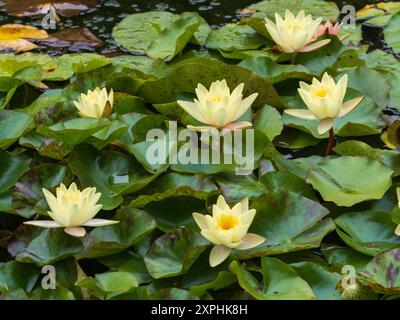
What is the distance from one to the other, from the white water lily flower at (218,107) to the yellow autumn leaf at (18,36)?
40.9 inches

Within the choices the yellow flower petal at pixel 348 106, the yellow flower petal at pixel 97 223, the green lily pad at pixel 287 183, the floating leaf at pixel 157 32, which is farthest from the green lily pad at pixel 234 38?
the yellow flower petal at pixel 97 223

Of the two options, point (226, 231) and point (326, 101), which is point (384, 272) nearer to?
point (226, 231)

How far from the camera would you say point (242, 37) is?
2684 mm

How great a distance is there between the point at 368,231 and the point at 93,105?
0.79 metres

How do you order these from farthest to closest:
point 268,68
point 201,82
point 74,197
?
point 268,68
point 201,82
point 74,197

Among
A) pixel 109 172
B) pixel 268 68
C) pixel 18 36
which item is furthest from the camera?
pixel 18 36

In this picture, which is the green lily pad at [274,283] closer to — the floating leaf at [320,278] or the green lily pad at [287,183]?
the floating leaf at [320,278]

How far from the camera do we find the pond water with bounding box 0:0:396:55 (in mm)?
2875

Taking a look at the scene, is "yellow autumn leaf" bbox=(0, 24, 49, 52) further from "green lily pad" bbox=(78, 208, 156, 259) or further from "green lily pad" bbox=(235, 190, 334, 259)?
"green lily pad" bbox=(235, 190, 334, 259)

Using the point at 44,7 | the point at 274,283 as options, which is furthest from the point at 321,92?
the point at 44,7

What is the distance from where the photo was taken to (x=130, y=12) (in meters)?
3.02
